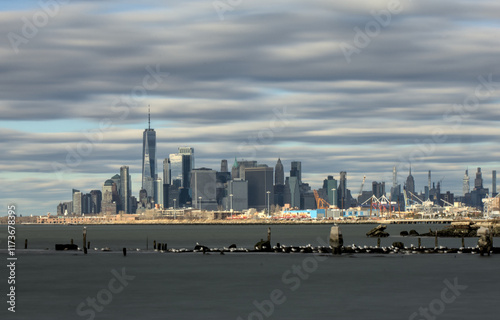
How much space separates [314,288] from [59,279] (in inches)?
998

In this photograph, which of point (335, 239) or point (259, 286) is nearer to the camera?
point (259, 286)

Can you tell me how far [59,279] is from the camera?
79312mm

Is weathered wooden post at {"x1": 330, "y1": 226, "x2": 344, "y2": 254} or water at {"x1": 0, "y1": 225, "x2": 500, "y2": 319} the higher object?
weathered wooden post at {"x1": 330, "y1": 226, "x2": 344, "y2": 254}

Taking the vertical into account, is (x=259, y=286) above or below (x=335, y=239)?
below

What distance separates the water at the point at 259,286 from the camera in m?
54.8

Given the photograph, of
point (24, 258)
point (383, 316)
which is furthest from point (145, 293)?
point (24, 258)

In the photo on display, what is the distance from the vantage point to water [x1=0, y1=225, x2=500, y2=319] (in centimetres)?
5478

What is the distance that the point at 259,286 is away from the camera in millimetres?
71562

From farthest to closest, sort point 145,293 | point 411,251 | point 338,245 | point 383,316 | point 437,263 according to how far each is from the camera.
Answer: point 411,251 → point 338,245 → point 437,263 → point 145,293 → point 383,316

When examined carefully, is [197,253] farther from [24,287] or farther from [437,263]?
[24,287]

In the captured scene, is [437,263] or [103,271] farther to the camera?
[437,263]

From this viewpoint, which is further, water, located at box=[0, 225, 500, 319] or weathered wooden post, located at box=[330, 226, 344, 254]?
weathered wooden post, located at box=[330, 226, 344, 254]

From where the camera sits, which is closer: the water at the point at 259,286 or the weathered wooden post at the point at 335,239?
the water at the point at 259,286

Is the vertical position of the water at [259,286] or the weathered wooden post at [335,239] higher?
the weathered wooden post at [335,239]
